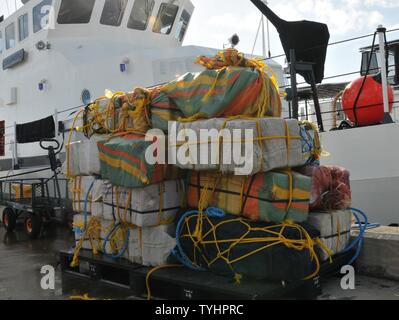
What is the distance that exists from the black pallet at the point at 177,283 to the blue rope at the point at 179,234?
6 cm

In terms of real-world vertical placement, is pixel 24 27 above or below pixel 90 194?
above

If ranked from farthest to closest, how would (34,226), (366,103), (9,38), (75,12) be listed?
(9,38) → (75,12) → (34,226) → (366,103)

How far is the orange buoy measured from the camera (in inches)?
220

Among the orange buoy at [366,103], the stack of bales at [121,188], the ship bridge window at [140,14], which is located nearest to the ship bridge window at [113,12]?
the ship bridge window at [140,14]

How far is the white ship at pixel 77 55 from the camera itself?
A: 8.55 metres

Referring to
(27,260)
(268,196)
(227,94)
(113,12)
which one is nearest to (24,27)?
(113,12)

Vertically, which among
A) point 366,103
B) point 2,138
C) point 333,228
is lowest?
point 333,228

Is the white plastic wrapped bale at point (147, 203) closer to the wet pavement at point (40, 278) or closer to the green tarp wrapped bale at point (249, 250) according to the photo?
the green tarp wrapped bale at point (249, 250)

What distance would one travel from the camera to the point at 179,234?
3.66 metres

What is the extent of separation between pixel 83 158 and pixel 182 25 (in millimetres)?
6762

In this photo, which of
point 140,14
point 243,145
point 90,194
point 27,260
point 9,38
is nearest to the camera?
point 243,145

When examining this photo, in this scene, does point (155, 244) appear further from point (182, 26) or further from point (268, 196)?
point (182, 26)

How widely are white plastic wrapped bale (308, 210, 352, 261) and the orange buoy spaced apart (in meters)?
2.17

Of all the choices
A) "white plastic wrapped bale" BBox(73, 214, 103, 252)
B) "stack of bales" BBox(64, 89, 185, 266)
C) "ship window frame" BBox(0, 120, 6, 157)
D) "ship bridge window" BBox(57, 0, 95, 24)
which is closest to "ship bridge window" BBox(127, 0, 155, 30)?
"ship bridge window" BBox(57, 0, 95, 24)
